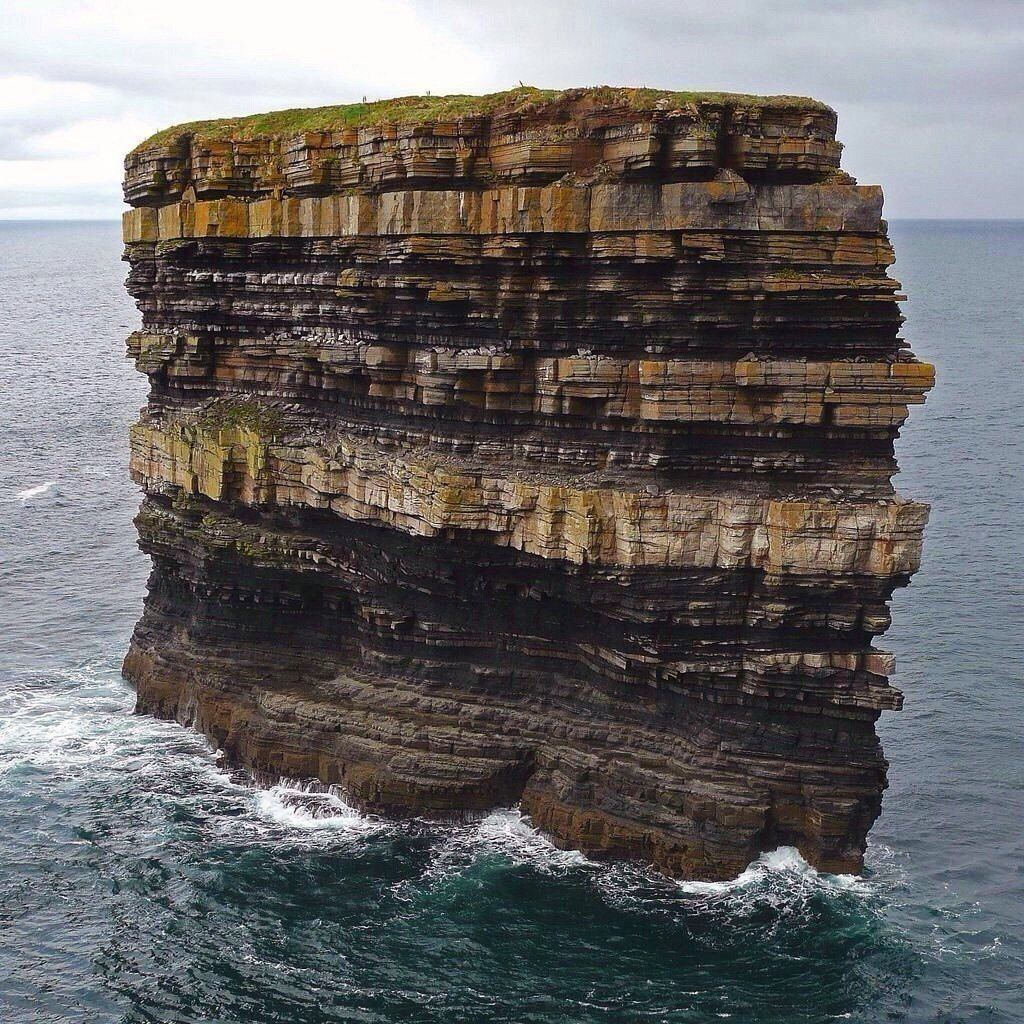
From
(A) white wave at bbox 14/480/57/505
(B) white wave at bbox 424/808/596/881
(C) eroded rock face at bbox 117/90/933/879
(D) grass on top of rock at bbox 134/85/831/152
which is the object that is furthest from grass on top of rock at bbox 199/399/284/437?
(A) white wave at bbox 14/480/57/505

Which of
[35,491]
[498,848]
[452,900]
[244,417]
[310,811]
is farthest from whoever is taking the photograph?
[35,491]

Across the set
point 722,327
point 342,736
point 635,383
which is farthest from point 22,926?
point 722,327

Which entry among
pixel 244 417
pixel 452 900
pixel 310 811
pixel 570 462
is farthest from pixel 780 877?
pixel 244 417

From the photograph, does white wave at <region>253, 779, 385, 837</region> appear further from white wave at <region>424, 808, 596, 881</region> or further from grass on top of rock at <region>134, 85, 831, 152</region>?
grass on top of rock at <region>134, 85, 831, 152</region>

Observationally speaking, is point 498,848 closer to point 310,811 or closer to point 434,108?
point 310,811

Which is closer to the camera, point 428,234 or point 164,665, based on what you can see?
point 428,234

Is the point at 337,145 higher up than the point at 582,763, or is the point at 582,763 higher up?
→ the point at 337,145

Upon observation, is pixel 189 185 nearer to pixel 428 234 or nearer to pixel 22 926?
pixel 428 234
